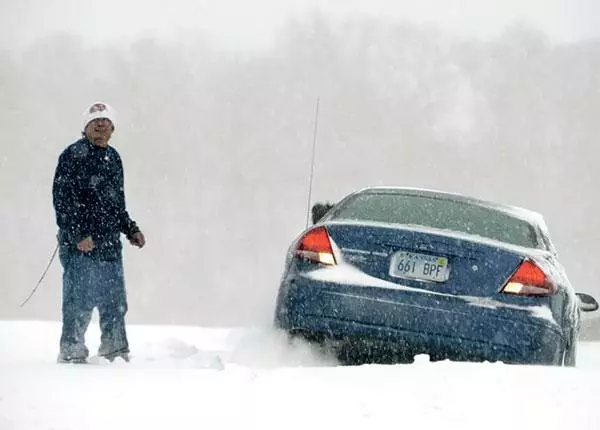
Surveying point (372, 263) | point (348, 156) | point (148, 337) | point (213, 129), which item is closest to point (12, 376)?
point (372, 263)

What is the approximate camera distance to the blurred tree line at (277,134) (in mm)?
54719

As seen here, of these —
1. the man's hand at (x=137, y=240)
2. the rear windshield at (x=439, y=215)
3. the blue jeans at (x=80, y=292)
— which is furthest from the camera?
the man's hand at (x=137, y=240)

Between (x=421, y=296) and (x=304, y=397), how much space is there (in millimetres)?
997

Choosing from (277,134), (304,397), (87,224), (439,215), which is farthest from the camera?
(277,134)

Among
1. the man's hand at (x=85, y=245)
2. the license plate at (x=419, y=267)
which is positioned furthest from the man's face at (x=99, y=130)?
the license plate at (x=419, y=267)

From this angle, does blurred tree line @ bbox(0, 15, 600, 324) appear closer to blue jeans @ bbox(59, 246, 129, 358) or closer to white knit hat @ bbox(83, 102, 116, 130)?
blue jeans @ bbox(59, 246, 129, 358)

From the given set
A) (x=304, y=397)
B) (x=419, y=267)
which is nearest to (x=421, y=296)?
(x=419, y=267)

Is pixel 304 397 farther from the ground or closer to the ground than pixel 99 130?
closer to the ground

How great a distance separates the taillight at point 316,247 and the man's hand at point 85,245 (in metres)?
1.21

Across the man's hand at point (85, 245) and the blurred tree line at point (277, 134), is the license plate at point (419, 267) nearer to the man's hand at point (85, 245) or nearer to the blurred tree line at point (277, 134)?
the man's hand at point (85, 245)

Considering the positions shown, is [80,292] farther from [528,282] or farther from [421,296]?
[528,282]

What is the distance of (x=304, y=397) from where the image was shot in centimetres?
294

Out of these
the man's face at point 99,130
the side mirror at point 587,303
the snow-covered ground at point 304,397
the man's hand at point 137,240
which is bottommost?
the side mirror at point 587,303

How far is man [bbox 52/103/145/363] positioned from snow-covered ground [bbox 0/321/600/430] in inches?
36.1
